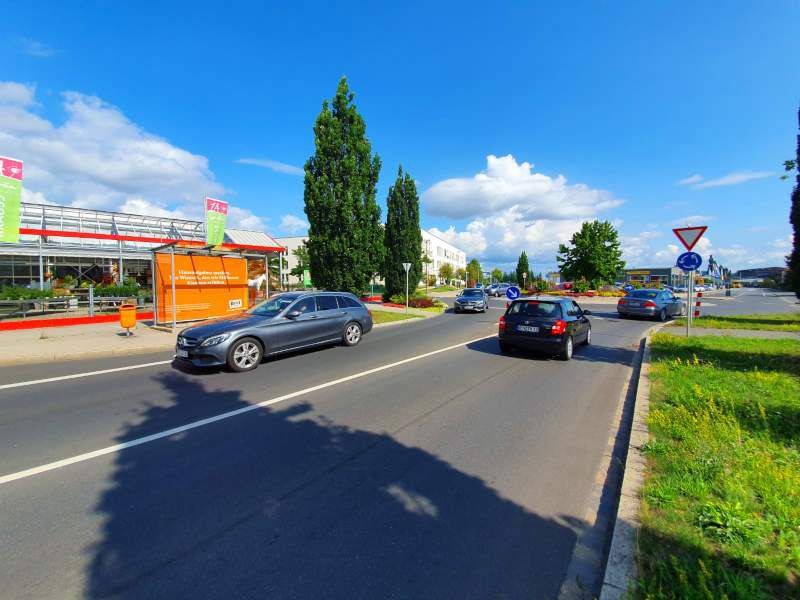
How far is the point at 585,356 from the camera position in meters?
9.42

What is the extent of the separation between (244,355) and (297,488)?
493 cm

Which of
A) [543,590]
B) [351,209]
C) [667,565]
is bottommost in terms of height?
[543,590]

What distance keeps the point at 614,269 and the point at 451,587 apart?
39284 mm

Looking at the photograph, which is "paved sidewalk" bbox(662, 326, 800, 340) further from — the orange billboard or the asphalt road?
the orange billboard

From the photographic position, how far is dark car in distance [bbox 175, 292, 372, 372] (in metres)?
7.29

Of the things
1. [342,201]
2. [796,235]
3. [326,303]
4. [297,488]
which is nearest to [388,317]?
[342,201]

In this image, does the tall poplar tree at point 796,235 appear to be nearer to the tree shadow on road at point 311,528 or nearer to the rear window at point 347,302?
the tree shadow on road at point 311,528

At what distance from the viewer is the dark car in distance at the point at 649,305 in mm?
18375

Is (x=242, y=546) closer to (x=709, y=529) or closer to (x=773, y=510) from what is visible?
(x=709, y=529)

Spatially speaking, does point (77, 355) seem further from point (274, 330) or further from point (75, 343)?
point (274, 330)

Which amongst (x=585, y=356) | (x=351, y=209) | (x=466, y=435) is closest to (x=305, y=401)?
(x=466, y=435)

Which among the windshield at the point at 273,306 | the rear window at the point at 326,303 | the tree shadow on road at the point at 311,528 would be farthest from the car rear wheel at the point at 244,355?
the tree shadow on road at the point at 311,528

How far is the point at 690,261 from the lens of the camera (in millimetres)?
10852

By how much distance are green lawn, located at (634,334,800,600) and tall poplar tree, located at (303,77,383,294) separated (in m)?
13.5
